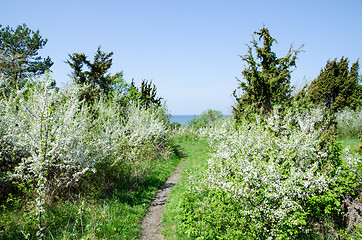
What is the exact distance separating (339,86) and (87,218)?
3077 centimetres

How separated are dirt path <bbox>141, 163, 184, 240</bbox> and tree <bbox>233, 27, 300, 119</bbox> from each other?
438cm

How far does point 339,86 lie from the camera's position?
24.8m

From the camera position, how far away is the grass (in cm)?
356

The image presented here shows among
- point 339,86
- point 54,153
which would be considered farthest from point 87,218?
point 339,86

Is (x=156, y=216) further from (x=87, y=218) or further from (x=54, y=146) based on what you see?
(x=54, y=146)

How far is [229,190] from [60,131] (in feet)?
12.7

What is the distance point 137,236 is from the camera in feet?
13.8

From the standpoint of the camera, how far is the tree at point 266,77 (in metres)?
6.82

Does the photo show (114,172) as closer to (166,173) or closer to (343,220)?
(166,173)

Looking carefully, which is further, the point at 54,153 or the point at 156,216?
the point at 156,216

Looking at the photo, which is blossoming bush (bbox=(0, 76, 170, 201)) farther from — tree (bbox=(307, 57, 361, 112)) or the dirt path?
tree (bbox=(307, 57, 361, 112))

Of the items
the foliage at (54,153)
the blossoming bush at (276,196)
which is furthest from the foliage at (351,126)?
the foliage at (54,153)

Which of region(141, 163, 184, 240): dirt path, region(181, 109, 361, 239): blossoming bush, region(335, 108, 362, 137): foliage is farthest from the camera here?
region(335, 108, 362, 137): foliage

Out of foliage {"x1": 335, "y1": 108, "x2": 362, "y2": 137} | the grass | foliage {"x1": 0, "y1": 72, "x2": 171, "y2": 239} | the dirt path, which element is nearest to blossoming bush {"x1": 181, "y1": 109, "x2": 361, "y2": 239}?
the dirt path
